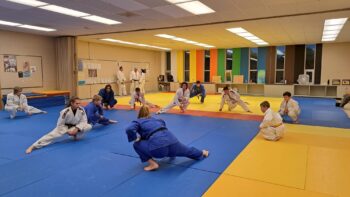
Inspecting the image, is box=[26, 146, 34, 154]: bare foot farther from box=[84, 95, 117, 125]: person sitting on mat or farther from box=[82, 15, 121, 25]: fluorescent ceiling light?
box=[82, 15, 121, 25]: fluorescent ceiling light

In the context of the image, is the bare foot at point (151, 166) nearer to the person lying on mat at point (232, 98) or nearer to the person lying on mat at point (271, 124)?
the person lying on mat at point (271, 124)

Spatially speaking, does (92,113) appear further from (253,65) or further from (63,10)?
(253,65)

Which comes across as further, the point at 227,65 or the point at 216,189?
the point at 227,65

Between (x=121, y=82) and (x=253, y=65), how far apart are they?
326 inches

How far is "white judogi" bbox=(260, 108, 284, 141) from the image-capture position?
4973 mm

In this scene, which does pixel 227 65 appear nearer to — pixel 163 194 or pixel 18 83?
pixel 18 83

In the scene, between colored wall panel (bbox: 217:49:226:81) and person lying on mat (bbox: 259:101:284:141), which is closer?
person lying on mat (bbox: 259:101:284:141)

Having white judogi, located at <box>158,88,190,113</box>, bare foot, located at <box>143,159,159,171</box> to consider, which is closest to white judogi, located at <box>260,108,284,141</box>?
bare foot, located at <box>143,159,159,171</box>

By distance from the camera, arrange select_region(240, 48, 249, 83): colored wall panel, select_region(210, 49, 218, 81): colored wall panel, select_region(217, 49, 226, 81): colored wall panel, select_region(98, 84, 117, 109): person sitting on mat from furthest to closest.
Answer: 1. select_region(210, 49, 218, 81): colored wall panel
2. select_region(217, 49, 226, 81): colored wall panel
3. select_region(240, 48, 249, 83): colored wall panel
4. select_region(98, 84, 117, 109): person sitting on mat

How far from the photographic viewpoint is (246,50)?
1623 cm

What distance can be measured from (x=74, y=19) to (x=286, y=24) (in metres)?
7.08

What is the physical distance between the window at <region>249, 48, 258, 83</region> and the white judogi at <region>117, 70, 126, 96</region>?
790cm

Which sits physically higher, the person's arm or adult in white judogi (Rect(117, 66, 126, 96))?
adult in white judogi (Rect(117, 66, 126, 96))

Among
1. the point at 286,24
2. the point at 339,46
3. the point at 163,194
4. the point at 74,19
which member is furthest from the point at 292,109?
the point at 339,46
